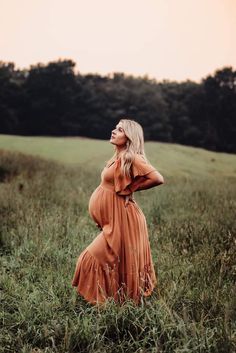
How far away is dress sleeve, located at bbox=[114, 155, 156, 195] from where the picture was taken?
4.10 metres

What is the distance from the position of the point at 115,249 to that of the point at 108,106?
5258 cm

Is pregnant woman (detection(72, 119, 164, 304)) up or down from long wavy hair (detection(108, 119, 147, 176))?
down

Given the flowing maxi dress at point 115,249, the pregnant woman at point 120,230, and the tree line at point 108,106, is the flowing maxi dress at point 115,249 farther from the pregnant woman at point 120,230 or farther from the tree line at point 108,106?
the tree line at point 108,106

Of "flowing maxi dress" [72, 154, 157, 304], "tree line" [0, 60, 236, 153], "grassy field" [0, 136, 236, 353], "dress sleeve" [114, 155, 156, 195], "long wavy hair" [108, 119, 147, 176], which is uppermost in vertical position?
"tree line" [0, 60, 236, 153]

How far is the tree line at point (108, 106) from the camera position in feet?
155

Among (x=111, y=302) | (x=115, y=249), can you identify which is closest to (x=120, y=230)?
(x=115, y=249)

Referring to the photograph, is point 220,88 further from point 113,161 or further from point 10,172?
point 113,161

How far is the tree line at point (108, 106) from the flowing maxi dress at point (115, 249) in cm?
4141

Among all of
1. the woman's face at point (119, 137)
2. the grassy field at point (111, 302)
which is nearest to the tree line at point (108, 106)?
the grassy field at point (111, 302)

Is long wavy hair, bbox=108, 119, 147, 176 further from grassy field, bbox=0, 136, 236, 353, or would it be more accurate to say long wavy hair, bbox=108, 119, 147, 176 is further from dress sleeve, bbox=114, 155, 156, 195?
grassy field, bbox=0, 136, 236, 353

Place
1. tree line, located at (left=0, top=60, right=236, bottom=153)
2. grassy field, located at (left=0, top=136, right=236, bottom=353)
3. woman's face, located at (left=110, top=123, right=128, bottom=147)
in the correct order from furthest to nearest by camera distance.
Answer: tree line, located at (left=0, top=60, right=236, bottom=153) < woman's face, located at (left=110, top=123, right=128, bottom=147) < grassy field, located at (left=0, top=136, right=236, bottom=353)

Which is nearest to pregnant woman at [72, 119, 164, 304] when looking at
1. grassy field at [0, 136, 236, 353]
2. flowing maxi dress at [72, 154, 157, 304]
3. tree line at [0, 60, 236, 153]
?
flowing maxi dress at [72, 154, 157, 304]

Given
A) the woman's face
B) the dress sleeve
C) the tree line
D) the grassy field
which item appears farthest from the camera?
the tree line

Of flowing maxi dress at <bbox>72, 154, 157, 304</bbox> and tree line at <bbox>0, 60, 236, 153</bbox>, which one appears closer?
flowing maxi dress at <bbox>72, 154, 157, 304</bbox>
